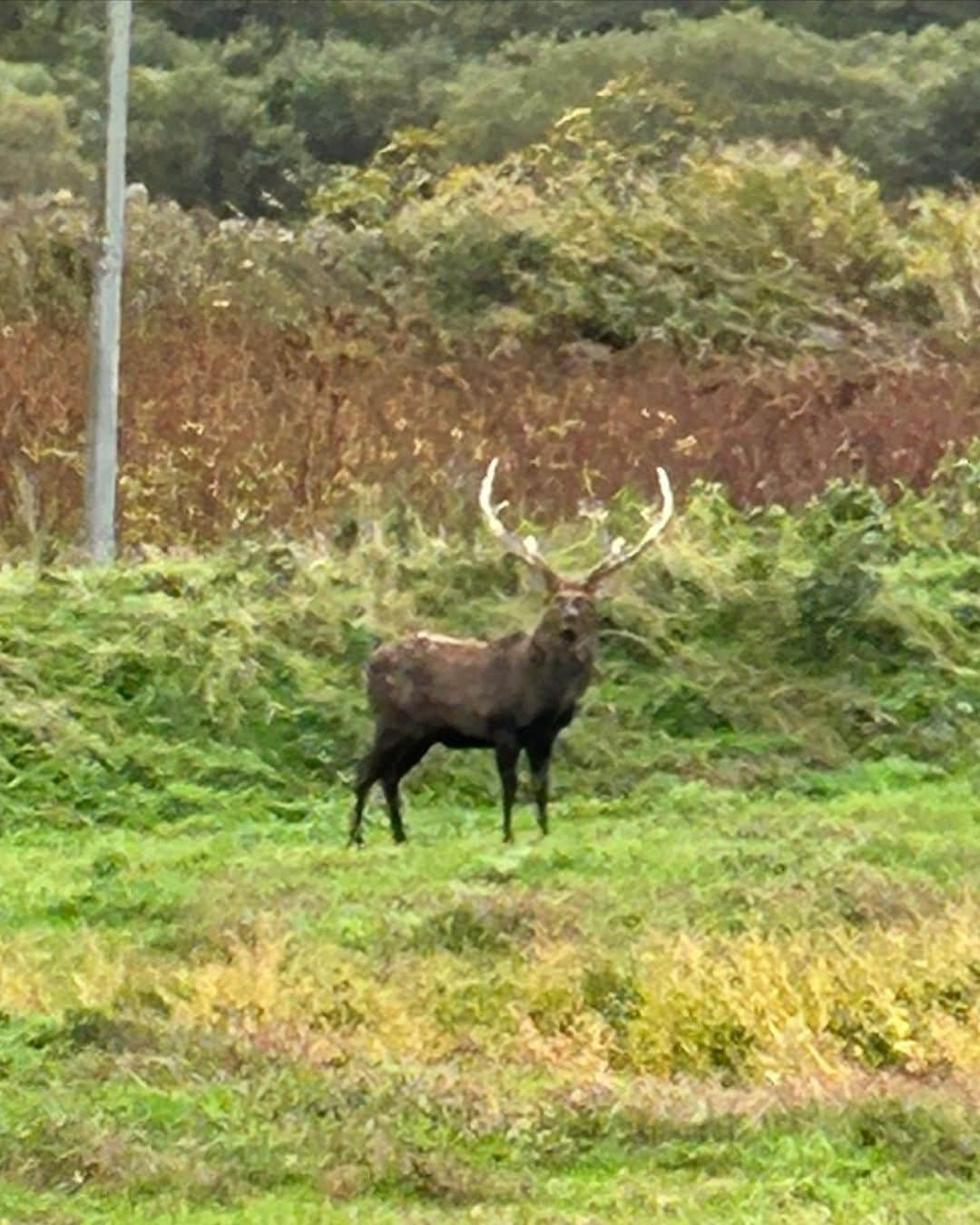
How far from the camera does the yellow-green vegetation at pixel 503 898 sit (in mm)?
8602

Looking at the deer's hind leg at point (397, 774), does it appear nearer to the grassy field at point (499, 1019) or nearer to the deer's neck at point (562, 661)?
the grassy field at point (499, 1019)

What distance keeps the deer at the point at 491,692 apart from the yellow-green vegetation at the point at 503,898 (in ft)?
1.37

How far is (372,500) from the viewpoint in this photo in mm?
22172

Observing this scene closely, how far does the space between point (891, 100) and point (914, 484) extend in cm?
2507

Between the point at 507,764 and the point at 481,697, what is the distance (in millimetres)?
356

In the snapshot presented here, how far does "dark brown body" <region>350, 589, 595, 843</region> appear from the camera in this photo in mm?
15641

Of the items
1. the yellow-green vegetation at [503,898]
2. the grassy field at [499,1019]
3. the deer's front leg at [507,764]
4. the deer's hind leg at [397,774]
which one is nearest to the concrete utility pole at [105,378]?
the yellow-green vegetation at [503,898]

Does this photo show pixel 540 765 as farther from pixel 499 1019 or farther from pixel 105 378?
pixel 105 378

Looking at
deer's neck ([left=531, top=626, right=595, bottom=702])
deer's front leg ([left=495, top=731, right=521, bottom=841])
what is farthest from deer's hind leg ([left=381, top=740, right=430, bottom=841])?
deer's neck ([left=531, top=626, right=595, bottom=702])

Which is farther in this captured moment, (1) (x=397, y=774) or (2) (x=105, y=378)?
(2) (x=105, y=378)

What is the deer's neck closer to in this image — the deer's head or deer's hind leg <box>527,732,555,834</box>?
the deer's head

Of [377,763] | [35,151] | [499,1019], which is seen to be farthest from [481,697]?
[35,151]

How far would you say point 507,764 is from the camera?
1568 centimetres

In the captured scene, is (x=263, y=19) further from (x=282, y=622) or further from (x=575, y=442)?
(x=282, y=622)
